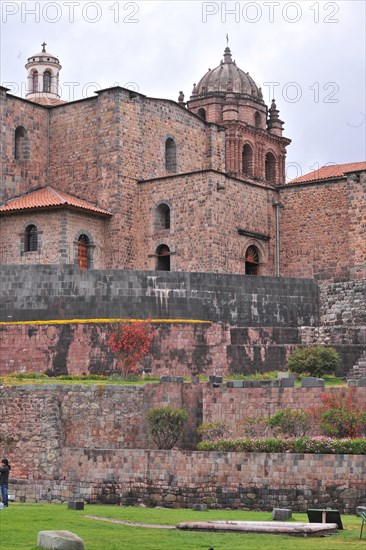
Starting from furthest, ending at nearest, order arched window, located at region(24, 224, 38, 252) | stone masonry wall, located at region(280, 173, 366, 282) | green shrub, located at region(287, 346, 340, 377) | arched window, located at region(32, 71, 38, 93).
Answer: arched window, located at region(32, 71, 38, 93) < arched window, located at region(24, 224, 38, 252) < stone masonry wall, located at region(280, 173, 366, 282) < green shrub, located at region(287, 346, 340, 377)

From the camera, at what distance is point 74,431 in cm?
3025

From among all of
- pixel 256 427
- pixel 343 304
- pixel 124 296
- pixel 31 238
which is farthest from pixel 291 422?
pixel 31 238

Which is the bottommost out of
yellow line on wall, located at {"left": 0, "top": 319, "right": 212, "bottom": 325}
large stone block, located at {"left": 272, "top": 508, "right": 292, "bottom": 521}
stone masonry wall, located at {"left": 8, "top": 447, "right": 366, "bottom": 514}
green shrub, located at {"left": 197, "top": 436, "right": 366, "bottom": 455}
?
large stone block, located at {"left": 272, "top": 508, "right": 292, "bottom": 521}

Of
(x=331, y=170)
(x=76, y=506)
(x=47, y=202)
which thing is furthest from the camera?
(x=331, y=170)

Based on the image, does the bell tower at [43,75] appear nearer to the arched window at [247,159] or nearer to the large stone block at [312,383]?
the arched window at [247,159]

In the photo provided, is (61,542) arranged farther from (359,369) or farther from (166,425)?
(359,369)

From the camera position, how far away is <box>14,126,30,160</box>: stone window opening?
48219 millimetres

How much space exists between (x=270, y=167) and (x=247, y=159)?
92.5 inches

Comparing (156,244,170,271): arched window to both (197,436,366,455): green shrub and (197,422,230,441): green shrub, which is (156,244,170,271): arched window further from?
(197,436,366,455): green shrub

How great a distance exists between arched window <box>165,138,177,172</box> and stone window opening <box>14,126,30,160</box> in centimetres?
613

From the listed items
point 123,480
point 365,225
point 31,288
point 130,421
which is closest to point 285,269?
point 365,225

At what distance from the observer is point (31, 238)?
45.8 m

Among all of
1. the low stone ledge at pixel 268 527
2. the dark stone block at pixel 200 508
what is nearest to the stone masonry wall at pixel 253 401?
the dark stone block at pixel 200 508

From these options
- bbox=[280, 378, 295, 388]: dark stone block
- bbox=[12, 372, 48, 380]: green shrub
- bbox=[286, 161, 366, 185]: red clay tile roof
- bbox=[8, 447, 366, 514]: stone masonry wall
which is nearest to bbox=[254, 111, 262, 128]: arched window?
bbox=[286, 161, 366, 185]: red clay tile roof
